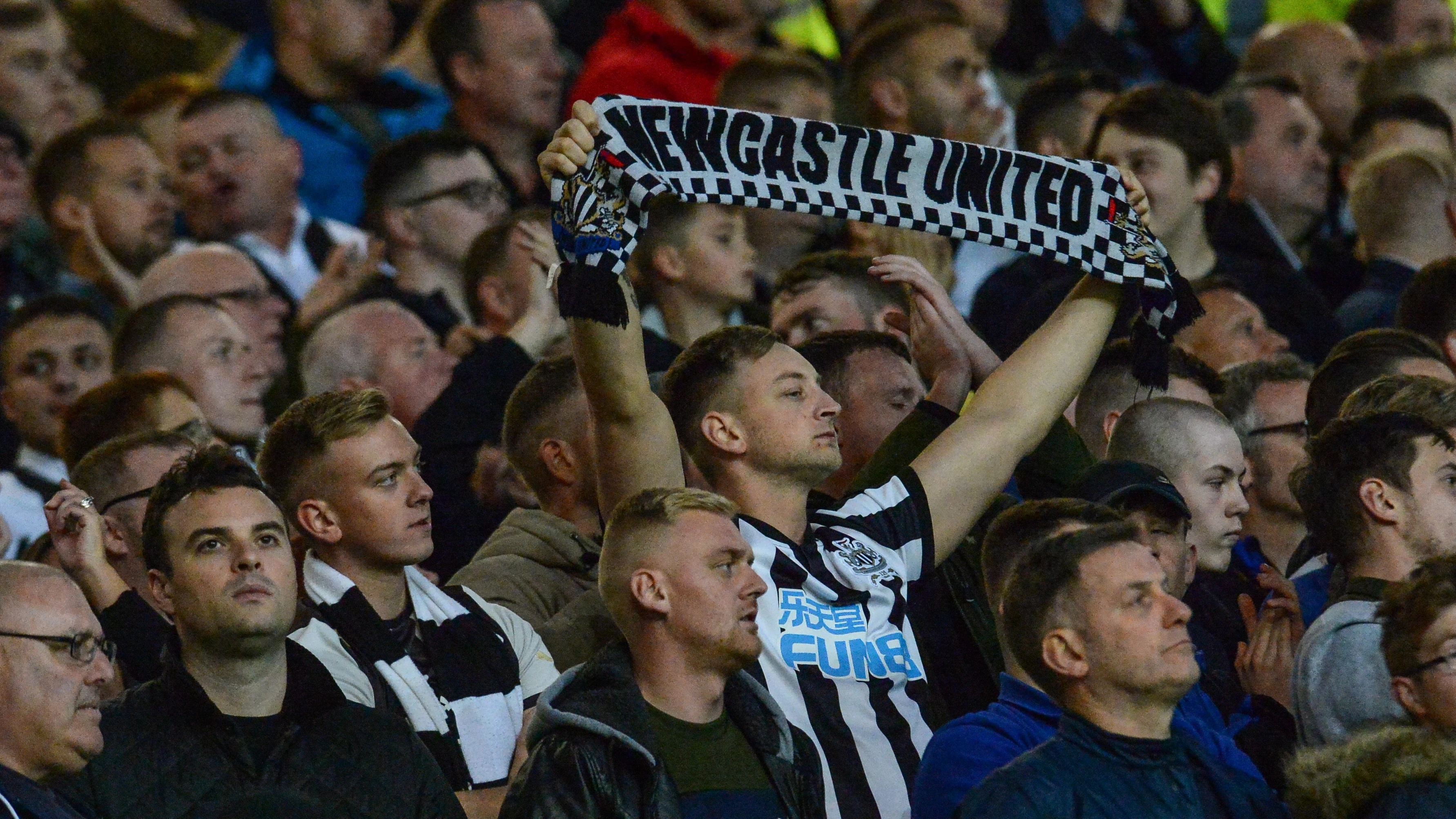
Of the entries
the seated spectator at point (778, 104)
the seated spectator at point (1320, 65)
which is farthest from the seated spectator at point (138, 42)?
the seated spectator at point (1320, 65)

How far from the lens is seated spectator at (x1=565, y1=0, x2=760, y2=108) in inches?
375

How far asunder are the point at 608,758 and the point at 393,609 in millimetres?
952

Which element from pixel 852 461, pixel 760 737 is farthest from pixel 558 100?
pixel 760 737

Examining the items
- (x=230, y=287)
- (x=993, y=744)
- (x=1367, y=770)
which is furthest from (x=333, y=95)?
(x=1367, y=770)

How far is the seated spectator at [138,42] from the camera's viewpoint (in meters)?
10.2

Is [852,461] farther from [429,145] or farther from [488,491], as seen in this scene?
[429,145]

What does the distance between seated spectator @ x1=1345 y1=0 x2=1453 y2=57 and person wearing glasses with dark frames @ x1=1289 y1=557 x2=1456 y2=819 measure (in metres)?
7.05

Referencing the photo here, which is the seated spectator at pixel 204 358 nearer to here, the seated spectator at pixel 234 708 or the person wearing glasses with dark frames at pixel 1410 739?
the seated spectator at pixel 234 708

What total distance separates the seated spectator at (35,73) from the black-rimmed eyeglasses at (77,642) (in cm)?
539

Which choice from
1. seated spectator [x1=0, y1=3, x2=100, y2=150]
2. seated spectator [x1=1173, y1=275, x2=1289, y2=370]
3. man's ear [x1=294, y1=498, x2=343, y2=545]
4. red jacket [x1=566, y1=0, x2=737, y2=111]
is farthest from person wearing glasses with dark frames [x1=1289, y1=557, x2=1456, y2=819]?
seated spectator [x1=0, y1=3, x2=100, y2=150]

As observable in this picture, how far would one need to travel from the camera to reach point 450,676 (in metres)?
4.93

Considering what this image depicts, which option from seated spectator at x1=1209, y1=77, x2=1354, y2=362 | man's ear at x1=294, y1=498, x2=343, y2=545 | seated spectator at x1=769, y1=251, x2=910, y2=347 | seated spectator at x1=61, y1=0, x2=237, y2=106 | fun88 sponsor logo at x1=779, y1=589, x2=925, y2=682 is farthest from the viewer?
seated spectator at x1=61, y1=0, x2=237, y2=106

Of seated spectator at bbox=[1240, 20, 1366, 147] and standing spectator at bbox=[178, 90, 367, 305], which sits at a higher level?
seated spectator at bbox=[1240, 20, 1366, 147]

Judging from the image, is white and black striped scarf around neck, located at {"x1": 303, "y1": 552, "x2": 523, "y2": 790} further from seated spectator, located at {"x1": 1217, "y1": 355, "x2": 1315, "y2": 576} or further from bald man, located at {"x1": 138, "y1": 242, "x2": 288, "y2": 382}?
bald man, located at {"x1": 138, "y1": 242, "x2": 288, "y2": 382}
